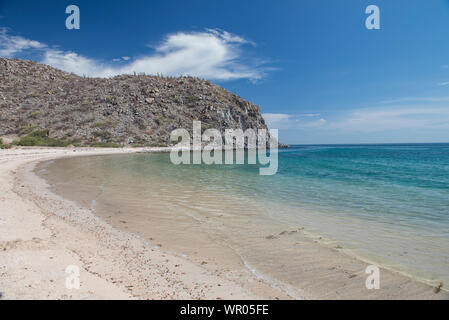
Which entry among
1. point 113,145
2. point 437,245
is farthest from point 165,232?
point 113,145

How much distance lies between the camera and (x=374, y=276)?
15.7ft

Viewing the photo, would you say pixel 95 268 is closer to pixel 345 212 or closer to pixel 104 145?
pixel 345 212

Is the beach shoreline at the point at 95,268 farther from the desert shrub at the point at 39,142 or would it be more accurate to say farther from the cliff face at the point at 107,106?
the cliff face at the point at 107,106

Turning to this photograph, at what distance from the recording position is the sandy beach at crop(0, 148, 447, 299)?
384 cm

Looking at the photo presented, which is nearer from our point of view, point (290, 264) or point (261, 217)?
point (290, 264)

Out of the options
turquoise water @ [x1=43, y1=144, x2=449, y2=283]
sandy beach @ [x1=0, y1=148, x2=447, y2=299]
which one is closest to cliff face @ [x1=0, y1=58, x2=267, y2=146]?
turquoise water @ [x1=43, y1=144, x2=449, y2=283]

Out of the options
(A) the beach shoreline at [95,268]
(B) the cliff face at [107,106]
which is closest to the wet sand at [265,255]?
(A) the beach shoreline at [95,268]

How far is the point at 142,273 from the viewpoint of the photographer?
14.9 ft

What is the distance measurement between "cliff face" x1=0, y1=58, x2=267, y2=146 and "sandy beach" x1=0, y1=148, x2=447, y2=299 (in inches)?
2391

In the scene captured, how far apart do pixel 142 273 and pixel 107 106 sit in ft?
255

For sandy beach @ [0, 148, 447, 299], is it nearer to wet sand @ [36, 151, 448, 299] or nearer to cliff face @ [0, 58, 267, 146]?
wet sand @ [36, 151, 448, 299]

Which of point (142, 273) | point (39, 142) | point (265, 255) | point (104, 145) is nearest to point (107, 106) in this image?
point (104, 145)
